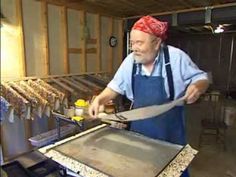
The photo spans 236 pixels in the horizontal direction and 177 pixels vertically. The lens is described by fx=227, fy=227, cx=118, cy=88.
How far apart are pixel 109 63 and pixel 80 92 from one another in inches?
53.7

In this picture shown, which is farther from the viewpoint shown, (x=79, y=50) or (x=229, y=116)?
(x=229, y=116)

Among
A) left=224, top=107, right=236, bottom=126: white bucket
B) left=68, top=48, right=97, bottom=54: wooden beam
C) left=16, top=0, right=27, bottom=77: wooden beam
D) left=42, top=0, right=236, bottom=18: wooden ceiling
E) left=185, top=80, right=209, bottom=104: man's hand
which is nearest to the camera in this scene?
left=185, top=80, right=209, bottom=104: man's hand

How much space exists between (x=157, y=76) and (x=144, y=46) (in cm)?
21

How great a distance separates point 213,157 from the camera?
3131mm

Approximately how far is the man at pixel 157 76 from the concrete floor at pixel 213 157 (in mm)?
1542

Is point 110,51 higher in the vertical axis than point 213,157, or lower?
higher

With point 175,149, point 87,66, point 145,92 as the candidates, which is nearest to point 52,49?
point 87,66

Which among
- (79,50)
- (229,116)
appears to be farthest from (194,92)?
(229,116)

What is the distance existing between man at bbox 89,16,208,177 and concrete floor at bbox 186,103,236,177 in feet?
5.06

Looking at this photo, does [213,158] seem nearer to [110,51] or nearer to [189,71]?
[189,71]

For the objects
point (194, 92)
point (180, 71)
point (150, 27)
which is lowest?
point (194, 92)

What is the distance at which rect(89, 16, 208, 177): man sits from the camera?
135 cm

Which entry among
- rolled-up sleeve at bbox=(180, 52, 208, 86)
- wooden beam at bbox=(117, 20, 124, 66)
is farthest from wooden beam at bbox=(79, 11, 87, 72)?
rolled-up sleeve at bbox=(180, 52, 208, 86)

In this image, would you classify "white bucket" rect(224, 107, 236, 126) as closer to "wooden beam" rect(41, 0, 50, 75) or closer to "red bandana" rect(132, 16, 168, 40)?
"wooden beam" rect(41, 0, 50, 75)
